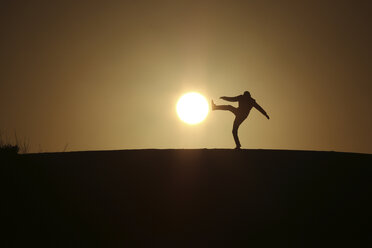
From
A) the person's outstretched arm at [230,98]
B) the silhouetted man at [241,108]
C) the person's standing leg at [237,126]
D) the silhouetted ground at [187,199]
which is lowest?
the silhouetted ground at [187,199]

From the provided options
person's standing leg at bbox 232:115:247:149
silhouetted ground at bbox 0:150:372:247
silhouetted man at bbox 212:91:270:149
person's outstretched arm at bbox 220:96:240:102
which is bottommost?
silhouetted ground at bbox 0:150:372:247

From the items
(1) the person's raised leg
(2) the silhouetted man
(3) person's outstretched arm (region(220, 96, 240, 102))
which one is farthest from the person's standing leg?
(3) person's outstretched arm (region(220, 96, 240, 102))

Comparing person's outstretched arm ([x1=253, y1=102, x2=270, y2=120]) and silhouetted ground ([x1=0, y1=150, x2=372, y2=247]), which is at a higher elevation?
person's outstretched arm ([x1=253, y1=102, x2=270, y2=120])

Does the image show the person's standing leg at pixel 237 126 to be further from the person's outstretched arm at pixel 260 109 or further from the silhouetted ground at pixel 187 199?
the silhouetted ground at pixel 187 199

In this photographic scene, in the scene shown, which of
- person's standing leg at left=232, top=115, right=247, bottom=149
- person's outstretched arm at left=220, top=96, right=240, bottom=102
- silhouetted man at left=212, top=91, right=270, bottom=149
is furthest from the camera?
person's outstretched arm at left=220, top=96, right=240, bottom=102

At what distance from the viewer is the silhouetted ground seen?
12.2 m

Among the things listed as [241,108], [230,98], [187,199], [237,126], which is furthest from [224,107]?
[187,199]

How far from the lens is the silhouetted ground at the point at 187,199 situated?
482 inches

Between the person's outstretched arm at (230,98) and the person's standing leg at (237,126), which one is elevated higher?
the person's outstretched arm at (230,98)

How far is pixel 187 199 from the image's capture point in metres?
14.2

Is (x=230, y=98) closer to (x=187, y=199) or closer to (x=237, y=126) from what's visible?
Answer: (x=237, y=126)

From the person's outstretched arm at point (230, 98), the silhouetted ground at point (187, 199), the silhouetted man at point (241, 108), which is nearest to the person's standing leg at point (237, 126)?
the silhouetted man at point (241, 108)

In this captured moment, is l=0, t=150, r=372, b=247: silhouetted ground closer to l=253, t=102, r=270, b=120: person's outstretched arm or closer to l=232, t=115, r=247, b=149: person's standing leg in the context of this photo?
l=232, t=115, r=247, b=149: person's standing leg

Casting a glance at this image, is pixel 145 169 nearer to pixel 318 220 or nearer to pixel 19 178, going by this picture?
pixel 19 178
